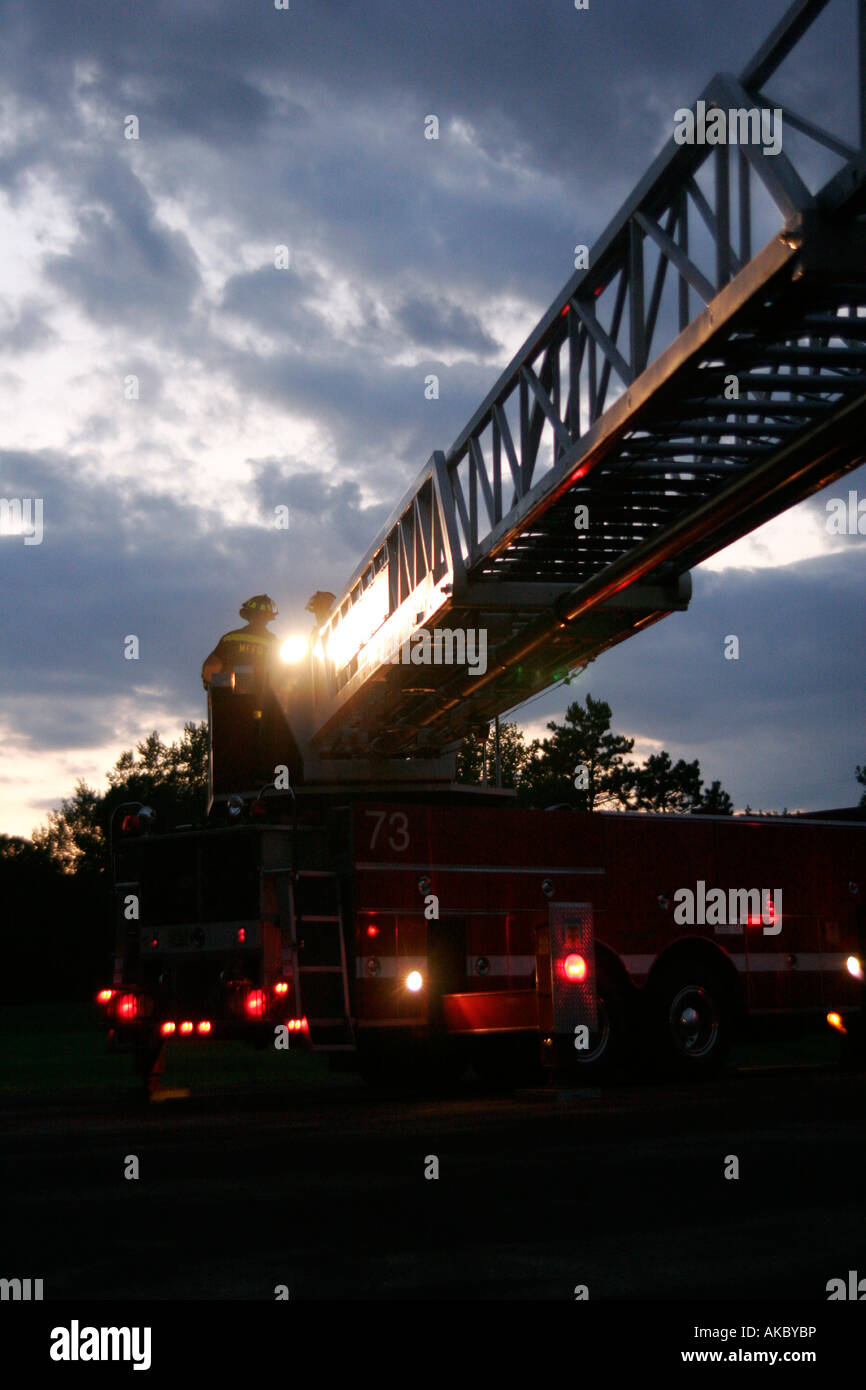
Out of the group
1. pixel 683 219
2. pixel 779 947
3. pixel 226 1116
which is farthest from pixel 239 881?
pixel 683 219

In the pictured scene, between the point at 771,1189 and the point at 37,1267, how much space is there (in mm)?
3747

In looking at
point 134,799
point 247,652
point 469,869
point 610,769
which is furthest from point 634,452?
point 610,769

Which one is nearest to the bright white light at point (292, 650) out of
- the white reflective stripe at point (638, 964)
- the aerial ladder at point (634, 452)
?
the aerial ladder at point (634, 452)

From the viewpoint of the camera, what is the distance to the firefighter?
19672 mm

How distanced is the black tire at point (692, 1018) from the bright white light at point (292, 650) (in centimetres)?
766

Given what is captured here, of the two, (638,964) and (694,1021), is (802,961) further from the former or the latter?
(638,964)

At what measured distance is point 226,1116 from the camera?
13234 mm

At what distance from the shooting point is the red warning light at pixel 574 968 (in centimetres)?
1480

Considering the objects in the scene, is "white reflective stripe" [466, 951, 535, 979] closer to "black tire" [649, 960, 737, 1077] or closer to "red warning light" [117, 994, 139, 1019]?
"black tire" [649, 960, 737, 1077]

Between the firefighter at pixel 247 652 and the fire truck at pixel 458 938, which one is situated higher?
the firefighter at pixel 247 652

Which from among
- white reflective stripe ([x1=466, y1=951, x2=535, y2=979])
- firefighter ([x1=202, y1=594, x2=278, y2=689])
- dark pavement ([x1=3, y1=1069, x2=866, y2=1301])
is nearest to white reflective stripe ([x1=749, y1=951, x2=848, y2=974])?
white reflective stripe ([x1=466, y1=951, x2=535, y2=979])

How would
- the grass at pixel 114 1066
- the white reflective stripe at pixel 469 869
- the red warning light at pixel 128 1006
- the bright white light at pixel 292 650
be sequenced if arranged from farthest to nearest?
the bright white light at pixel 292 650, the grass at pixel 114 1066, the red warning light at pixel 128 1006, the white reflective stripe at pixel 469 869

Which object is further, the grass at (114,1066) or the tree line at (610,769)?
the tree line at (610,769)

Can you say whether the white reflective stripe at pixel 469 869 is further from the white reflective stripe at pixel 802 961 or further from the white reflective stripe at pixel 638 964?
the white reflective stripe at pixel 802 961
